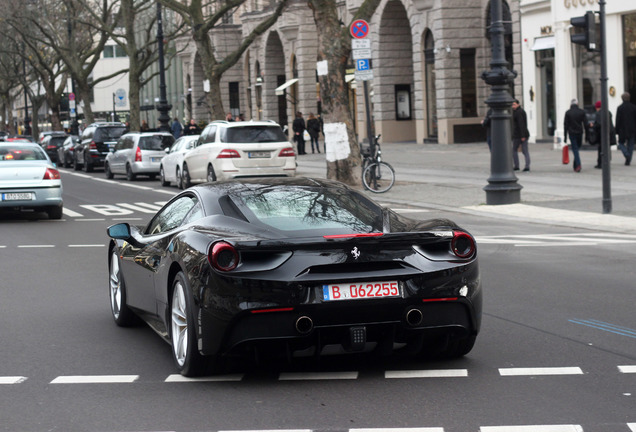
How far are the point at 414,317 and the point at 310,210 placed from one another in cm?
107

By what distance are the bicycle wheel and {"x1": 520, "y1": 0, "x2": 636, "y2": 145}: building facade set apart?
10.7 metres

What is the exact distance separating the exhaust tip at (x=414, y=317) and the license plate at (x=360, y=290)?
0.48 feet

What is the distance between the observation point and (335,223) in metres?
6.97

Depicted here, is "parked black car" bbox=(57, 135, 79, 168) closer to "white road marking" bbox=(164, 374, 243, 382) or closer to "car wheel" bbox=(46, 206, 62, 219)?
"car wheel" bbox=(46, 206, 62, 219)

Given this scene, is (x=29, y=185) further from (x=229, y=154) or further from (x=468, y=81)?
(x=468, y=81)

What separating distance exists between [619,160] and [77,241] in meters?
16.9

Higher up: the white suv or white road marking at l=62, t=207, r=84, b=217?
the white suv

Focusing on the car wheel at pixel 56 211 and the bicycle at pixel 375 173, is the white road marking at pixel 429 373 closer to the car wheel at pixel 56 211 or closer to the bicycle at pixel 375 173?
the car wheel at pixel 56 211

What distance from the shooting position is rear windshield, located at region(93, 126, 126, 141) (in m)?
41.1

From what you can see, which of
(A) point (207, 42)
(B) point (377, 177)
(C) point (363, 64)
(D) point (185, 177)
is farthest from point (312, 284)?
(A) point (207, 42)

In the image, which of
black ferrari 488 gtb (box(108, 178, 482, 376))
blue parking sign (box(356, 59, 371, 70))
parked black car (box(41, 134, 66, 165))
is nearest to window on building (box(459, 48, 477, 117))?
blue parking sign (box(356, 59, 371, 70))

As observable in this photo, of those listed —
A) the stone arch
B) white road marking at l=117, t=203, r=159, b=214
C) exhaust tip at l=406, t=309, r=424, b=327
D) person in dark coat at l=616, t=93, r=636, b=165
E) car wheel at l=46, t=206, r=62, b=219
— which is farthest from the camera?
the stone arch

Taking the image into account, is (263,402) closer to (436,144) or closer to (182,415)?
(182,415)

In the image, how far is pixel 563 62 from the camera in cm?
3475
